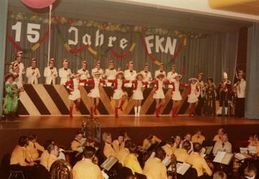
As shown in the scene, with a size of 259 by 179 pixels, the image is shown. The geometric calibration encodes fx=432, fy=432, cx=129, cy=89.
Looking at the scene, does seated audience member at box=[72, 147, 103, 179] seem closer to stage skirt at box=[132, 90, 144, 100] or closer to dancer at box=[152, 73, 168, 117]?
stage skirt at box=[132, 90, 144, 100]

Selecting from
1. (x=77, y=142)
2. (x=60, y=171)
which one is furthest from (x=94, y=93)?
(x=60, y=171)

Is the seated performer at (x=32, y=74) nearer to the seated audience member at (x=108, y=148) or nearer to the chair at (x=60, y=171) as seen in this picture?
the seated audience member at (x=108, y=148)

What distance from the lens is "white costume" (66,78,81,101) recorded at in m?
13.9

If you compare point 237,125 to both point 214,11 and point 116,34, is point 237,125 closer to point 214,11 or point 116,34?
point 214,11

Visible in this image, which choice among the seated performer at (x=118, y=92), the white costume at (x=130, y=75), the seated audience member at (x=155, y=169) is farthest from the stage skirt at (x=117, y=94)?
the seated audience member at (x=155, y=169)

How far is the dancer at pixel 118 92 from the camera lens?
14.8 meters

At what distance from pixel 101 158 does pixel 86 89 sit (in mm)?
6114

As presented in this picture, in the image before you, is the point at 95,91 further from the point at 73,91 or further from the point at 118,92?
the point at 118,92

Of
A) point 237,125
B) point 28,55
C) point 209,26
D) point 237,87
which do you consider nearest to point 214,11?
point 237,125

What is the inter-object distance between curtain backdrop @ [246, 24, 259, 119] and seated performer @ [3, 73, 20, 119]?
821cm

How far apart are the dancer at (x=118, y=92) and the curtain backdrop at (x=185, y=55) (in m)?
1.85

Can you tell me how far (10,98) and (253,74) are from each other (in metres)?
8.47

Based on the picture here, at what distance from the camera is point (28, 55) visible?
15180 millimetres

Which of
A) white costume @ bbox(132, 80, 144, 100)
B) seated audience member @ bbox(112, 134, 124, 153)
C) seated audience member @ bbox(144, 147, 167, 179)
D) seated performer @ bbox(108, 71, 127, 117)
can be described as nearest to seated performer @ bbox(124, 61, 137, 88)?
seated performer @ bbox(108, 71, 127, 117)
